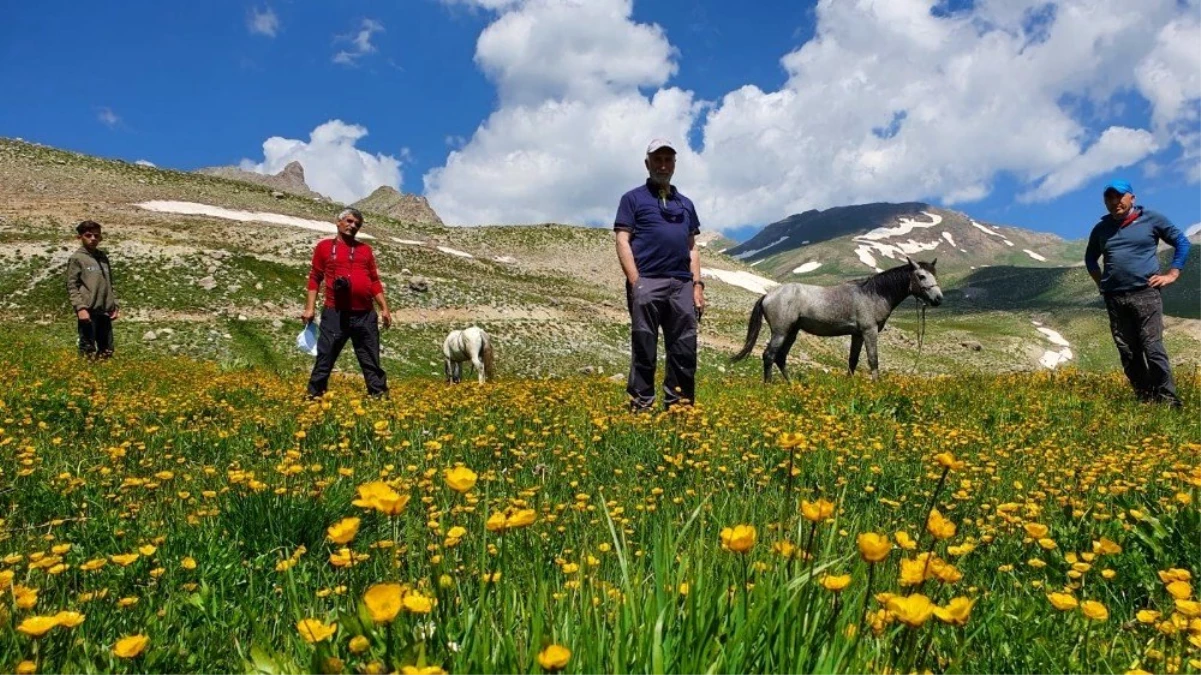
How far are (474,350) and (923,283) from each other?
38.2 ft

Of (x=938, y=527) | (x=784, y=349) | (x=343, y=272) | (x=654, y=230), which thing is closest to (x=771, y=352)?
(x=784, y=349)

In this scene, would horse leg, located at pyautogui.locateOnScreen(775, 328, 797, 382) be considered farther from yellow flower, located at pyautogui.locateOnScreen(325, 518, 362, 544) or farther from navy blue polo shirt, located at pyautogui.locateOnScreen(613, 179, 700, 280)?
yellow flower, located at pyautogui.locateOnScreen(325, 518, 362, 544)

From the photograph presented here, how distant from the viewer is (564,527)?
3.68 metres

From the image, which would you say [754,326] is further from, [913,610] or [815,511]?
[913,610]

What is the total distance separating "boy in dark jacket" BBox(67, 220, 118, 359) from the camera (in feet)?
45.3

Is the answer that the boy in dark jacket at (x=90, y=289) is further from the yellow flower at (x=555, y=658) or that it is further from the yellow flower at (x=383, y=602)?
the yellow flower at (x=555, y=658)

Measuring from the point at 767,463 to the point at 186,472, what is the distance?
176 inches

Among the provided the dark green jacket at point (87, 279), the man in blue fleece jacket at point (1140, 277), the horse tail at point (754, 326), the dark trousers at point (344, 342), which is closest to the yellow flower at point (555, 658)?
the dark trousers at point (344, 342)

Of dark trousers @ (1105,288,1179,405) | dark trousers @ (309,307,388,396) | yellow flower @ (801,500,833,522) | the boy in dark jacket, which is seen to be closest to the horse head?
dark trousers @ (1105,288,1179,405)

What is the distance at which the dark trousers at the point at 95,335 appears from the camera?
14489 millimetres

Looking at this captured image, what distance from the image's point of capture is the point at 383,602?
1308 millimetres

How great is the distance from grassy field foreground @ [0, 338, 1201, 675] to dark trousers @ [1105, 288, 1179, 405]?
202cm

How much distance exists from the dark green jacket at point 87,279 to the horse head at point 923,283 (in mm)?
16805

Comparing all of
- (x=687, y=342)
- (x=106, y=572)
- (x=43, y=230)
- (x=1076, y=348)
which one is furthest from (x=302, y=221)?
(x=1076, y=348)
